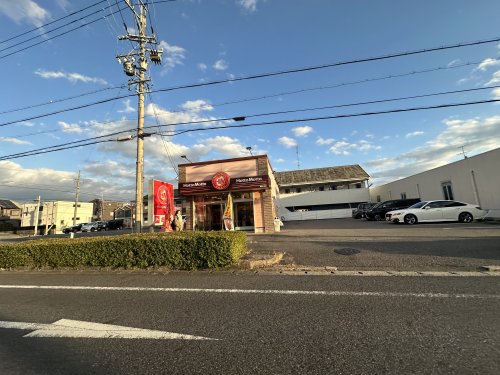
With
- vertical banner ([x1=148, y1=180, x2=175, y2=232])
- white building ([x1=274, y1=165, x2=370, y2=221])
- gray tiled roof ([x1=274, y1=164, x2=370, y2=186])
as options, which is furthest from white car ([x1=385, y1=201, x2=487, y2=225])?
gray tiled roof ([x1=274, y1=164, x2=370, y2=186])

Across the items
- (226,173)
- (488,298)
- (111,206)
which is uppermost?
(111,206)

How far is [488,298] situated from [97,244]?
9947 mm

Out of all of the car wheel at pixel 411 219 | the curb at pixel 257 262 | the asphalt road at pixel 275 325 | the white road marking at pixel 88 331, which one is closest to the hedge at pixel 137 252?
the curb at pixel 257 262

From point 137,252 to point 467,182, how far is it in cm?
2392

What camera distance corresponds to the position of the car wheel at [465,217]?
18422 mm

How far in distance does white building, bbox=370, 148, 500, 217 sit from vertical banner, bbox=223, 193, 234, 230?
54.9 ft

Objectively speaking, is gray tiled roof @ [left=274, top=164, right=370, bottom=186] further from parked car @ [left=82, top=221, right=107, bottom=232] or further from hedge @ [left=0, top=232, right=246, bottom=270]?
hedge @ [left=0, top=232, right=246, bottom=270]

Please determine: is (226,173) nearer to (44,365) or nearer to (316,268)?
(316,268)

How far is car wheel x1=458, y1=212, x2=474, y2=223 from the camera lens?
60.4 feet

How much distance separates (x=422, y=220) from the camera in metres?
19.4

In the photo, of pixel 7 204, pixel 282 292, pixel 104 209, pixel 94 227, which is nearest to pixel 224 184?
pixel 282 292

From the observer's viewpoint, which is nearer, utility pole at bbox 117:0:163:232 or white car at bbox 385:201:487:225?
utility pole at bbox 117:0:163:232

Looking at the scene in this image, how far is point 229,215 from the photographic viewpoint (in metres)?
19.5

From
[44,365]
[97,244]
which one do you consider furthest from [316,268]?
[97,244]
